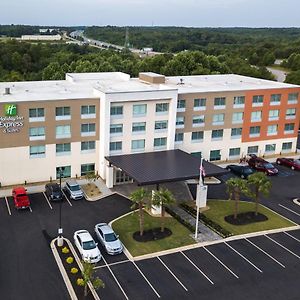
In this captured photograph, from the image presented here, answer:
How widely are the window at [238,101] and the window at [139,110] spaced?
54.4ft

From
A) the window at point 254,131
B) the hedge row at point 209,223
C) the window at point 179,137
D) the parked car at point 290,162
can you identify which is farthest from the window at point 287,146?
the hedge row at point 209,223

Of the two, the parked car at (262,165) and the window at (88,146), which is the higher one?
the window at (88,146)

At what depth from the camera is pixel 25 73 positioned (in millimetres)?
147500

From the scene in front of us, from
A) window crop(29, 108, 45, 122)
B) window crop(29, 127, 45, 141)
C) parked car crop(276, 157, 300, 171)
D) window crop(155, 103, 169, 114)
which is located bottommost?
parked car crop(276, 157, 300, 171)

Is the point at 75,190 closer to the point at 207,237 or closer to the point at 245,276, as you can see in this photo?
the point at 207,237

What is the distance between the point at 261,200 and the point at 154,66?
7097 centimetres

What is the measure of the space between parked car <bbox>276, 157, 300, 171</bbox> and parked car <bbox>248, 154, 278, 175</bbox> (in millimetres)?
3676

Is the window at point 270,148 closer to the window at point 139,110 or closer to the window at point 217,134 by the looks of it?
the window at point 217,134

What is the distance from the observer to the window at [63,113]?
55403 millimetres

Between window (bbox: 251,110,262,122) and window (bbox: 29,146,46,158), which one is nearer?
window (bbox: 29,146,46,158)

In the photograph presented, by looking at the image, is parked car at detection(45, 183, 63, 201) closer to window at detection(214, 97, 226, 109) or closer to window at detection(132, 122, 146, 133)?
window at detection(132, 122, 146, 133)

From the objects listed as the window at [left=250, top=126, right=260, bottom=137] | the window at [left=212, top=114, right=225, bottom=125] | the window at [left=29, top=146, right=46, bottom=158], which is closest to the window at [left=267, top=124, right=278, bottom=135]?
the window at [left=250, top=126, right=260, bottom=137]

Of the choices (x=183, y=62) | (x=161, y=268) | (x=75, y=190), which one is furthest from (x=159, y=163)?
(x=183, y=62)

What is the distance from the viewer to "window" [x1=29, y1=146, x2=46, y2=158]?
55013 mm
